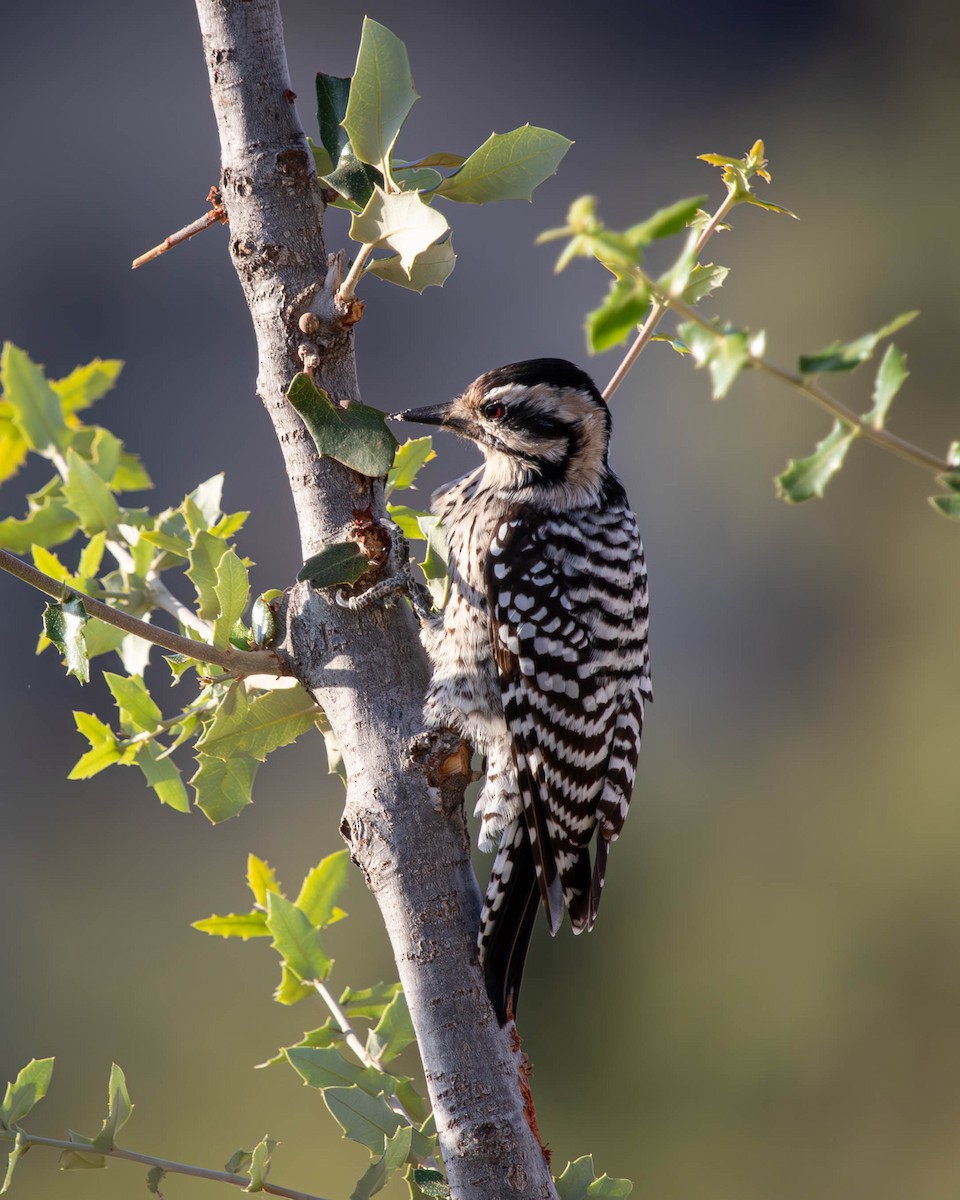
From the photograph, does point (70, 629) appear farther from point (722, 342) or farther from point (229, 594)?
point (722, 342)

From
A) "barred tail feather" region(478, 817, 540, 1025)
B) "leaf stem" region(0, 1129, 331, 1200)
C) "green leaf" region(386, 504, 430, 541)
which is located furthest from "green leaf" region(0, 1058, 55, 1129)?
"green leaf" region(386, 504, 430, 541)

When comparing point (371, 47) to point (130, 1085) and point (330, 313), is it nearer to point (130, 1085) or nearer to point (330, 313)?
point (330, 313)

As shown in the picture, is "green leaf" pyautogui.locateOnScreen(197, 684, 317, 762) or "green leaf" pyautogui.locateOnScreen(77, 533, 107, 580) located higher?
"green leaf" pyautogui.locateOnScreen(77, 533, 107, 580)

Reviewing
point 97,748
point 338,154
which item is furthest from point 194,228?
point 97,748

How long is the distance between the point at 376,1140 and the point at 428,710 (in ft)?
1.24

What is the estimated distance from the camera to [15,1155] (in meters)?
0.95

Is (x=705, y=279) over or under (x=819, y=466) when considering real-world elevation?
over

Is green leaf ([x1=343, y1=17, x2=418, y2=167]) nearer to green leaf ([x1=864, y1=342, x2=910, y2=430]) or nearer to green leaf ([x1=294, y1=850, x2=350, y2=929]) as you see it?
green leaf ([x1=864, y1=342, x2=910, y2=430])

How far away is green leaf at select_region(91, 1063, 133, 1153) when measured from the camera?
1.00 m

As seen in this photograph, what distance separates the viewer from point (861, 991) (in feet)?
16.6

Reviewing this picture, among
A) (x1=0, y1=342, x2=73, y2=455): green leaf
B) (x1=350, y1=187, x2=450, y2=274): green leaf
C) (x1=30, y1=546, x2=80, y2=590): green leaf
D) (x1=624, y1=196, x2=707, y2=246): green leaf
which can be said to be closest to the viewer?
(x1=624, y1=196, x2=707, y2=246): green leaf

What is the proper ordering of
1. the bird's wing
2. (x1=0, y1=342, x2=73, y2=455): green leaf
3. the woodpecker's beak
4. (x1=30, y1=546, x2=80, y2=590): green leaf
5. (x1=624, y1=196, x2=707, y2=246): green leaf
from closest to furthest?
(x1=624, y1=196, x2=707, y2=246): green leaf
(x1=0, y1=342, x2=73, y2=455): green leaf
(x1=30, y1=546, x2=80, y2=590): green leaf
the bird's wing
the woodpecker's beak

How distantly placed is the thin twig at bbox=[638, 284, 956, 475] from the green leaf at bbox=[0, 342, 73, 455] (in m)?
0.45

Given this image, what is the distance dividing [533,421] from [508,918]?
0.80m
